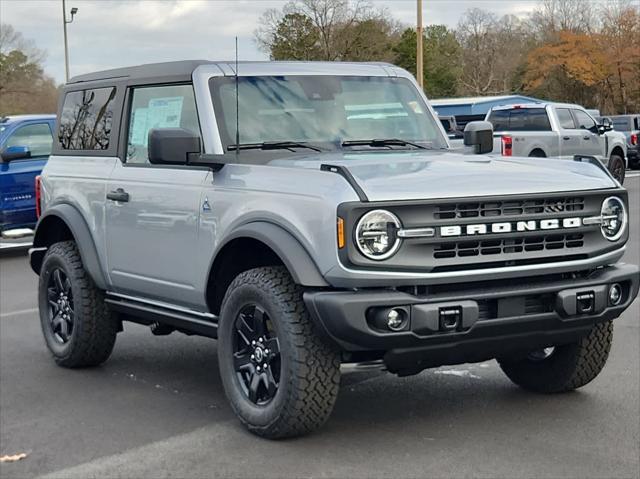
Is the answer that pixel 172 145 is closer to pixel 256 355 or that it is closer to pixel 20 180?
pixel 256 355

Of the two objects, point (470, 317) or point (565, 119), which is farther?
point (565, 119)

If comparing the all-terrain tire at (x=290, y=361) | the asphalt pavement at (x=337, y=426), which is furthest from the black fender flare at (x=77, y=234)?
the all-terrain tire at (x=290, y=361)

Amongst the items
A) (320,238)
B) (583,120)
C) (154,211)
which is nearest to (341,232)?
(320,238)

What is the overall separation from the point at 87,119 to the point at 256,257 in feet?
7.41

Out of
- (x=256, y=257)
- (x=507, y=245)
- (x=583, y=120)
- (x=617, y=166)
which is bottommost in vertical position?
(x=617, y=166)

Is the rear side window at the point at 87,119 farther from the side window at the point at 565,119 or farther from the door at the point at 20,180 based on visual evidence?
the side window at the point at 565,119

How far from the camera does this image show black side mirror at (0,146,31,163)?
13.1 m

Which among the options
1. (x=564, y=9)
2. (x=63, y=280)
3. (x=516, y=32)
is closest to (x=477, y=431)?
(x=63, y=280)

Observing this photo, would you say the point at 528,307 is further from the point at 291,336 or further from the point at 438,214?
the point at 291,336

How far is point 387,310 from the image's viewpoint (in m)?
4.58

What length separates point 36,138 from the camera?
554 inches

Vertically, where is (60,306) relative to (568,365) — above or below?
above

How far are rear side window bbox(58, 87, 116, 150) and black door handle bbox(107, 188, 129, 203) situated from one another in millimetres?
482

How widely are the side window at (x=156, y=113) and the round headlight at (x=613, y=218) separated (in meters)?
2.28
